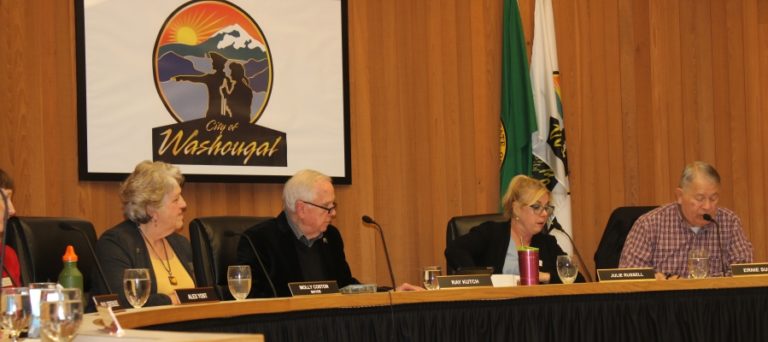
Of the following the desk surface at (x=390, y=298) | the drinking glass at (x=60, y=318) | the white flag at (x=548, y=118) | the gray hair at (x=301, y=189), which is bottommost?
the desk surface at (x=390, y=298)

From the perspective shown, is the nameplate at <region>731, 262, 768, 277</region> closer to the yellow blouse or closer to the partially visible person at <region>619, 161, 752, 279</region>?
the partially visible person at <region>619, 161, 752, 279</region>

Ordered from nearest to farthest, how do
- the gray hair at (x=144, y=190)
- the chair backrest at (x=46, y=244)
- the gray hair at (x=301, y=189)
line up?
the chair backrest at (x=46, y=244) < the gray hair at (x=144, y=190) < the gray hair at (x=301, y=189)

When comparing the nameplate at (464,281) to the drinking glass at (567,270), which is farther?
the drinking glass at (567,270)

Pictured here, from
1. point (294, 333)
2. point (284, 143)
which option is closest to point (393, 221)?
point (284, 143)

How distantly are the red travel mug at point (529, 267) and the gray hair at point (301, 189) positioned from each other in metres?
0.91

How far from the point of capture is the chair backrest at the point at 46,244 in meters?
3.79

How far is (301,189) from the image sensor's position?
4.30 meters

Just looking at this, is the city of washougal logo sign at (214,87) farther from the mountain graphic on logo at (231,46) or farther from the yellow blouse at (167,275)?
the yellow blouse at (167,275)

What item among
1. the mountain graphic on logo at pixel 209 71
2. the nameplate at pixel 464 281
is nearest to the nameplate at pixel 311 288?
the nameplate at pixel 464 281

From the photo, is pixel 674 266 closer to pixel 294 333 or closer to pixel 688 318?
pixel 688 318

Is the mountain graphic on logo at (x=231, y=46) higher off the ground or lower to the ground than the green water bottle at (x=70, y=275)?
higher

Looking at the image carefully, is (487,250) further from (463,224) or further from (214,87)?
(214,87)

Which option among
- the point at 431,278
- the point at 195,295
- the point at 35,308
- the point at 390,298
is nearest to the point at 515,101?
the point at 431,278

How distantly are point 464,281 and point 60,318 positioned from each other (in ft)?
6.95
